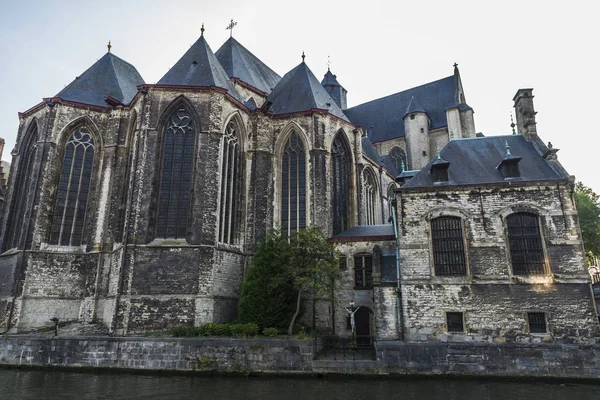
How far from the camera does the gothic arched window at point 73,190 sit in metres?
19.8

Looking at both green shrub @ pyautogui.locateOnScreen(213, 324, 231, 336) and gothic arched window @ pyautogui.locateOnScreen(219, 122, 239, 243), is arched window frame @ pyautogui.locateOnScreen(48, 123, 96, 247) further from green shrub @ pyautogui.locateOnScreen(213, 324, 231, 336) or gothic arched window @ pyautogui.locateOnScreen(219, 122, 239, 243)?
green shrub @ pyautogui.locateOnScreen(213, 324, 231, 336)

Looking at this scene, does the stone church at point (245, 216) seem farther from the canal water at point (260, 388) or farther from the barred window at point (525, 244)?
the canal water at point (260, 388)

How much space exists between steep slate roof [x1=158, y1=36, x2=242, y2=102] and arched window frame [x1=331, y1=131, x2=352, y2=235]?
21.1 feet

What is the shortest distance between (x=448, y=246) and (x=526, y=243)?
302cm

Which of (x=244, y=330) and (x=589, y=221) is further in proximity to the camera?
(x=589, y=221)

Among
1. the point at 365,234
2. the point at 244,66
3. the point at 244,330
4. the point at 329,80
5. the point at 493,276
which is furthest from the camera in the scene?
the point at 329,80

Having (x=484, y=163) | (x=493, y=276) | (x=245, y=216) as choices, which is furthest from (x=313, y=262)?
(x=484, y=163)

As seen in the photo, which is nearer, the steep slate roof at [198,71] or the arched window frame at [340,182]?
the steep slate roof at [198,71]

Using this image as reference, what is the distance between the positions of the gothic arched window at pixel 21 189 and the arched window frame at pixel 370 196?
19.1m

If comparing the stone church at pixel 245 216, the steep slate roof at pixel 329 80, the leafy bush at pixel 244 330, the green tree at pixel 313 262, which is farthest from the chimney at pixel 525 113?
the steep slate roof at pixel 329 80

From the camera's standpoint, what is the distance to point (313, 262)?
16.5 meters

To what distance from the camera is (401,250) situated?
1641 cm

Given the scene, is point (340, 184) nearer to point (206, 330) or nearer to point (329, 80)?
point (206, 330)

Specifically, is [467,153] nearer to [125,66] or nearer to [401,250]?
[401,250]
